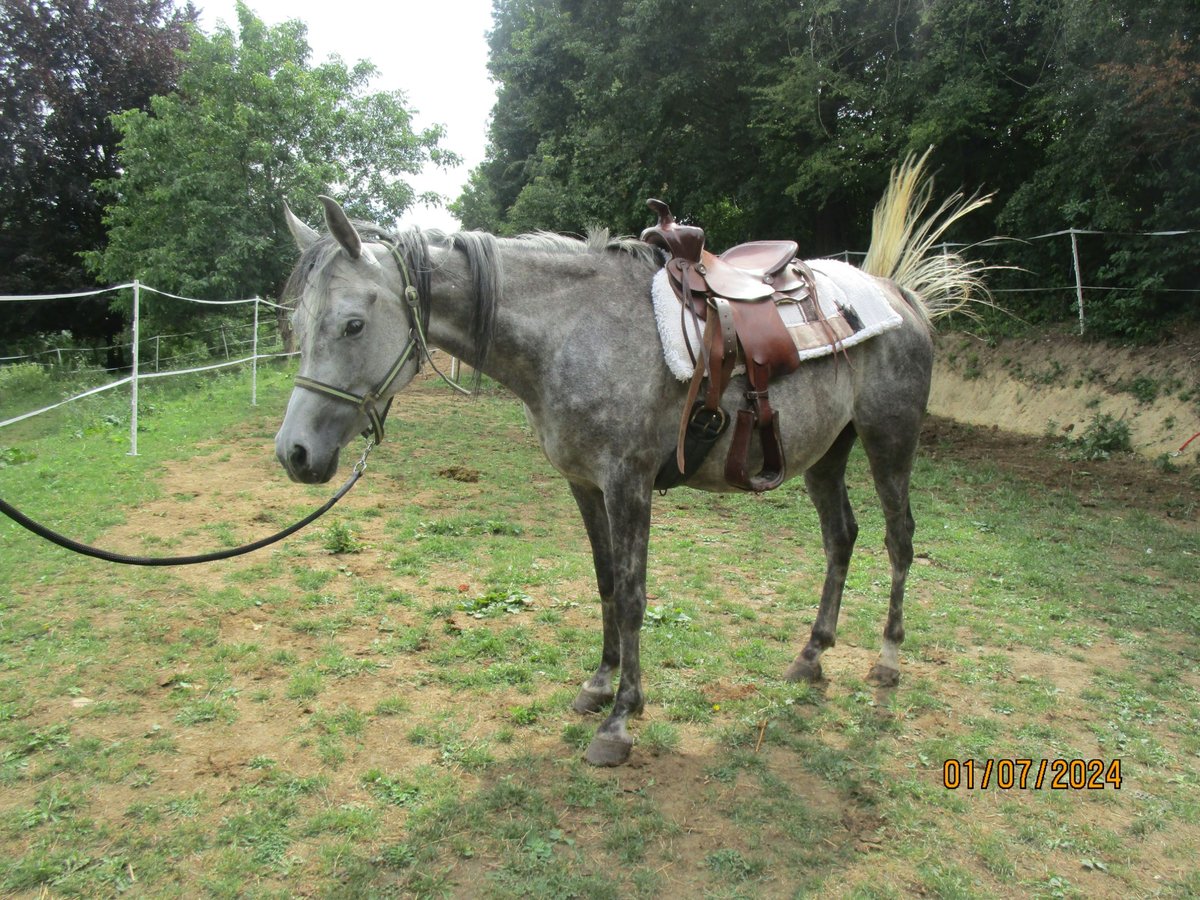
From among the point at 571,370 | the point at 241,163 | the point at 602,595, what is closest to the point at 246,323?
the point at 241,163

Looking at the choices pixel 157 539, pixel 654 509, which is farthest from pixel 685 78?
pixel 157 539

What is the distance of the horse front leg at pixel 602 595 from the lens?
3.14m

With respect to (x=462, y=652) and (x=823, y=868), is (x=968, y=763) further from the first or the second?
(x=462, y=652)

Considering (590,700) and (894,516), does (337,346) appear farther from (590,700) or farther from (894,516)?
(894,516)

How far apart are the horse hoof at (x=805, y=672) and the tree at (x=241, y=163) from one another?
16.3 meters

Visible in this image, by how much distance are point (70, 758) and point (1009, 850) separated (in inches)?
132

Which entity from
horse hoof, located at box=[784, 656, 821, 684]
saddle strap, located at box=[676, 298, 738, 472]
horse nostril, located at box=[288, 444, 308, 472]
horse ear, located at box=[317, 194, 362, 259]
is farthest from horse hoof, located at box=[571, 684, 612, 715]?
horse ear, located at box=[317, 194, 362, 259]

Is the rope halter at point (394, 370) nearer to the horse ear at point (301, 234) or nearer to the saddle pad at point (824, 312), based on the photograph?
the horse ear at point (301, 234)

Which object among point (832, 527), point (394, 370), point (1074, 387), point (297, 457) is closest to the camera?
point (297, 457)

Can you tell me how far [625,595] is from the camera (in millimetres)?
2826

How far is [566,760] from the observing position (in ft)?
9.25

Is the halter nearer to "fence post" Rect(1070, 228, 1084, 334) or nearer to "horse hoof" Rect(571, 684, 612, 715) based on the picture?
"horse hoof" Rect(571, 684, 612, 715)

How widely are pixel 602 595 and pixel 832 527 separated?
51.9 inches

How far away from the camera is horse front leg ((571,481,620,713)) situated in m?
3.14
